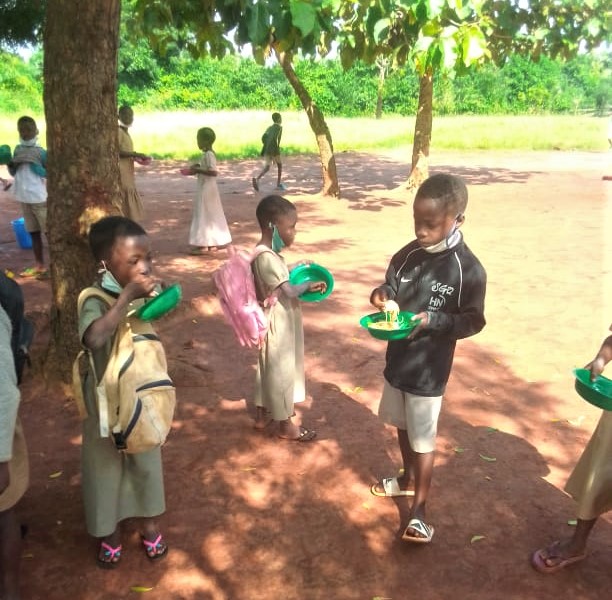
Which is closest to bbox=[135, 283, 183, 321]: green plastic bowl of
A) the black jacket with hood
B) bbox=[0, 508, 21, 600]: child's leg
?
bbox=[0, 508, 21, 600]: child's leg

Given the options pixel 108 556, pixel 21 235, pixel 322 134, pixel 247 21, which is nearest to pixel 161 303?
pixel 108 556

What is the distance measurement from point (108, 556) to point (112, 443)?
1.77ft

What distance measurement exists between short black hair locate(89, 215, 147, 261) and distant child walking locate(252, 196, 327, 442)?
1.05 meters

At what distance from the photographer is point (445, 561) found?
267 centimetres

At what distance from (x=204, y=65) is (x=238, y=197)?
28.5m

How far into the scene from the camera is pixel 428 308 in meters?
2.64

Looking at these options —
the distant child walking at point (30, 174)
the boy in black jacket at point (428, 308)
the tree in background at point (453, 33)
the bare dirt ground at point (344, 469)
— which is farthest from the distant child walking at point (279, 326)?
the distant child walking at point (30, 174)

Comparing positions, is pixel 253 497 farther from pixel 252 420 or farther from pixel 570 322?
pixel 570 322

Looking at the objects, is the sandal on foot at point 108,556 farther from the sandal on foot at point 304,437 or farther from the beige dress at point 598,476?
the beige dress at point 598,476

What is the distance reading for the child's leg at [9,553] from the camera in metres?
2.21

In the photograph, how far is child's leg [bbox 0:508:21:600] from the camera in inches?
87.2

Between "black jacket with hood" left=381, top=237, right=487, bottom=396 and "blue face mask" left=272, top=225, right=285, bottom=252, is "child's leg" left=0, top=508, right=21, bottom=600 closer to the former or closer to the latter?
"black jacket with hood" left=381, top=237, right=487, bottom=396

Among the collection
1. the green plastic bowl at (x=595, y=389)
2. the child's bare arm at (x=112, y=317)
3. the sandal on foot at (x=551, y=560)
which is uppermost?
the child's bare arm at (x=112, y=317)

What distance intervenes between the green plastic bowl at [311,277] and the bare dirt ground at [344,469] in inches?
36.8
